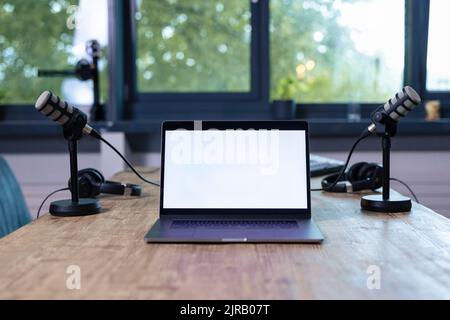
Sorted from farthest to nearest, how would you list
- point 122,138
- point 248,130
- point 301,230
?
point 122,138, point 248,130, point 301,230

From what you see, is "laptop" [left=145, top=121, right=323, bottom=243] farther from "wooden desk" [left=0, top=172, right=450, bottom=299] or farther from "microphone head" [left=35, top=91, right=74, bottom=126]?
"microphone head" [left=35, top=91, right=74, bottom=126]

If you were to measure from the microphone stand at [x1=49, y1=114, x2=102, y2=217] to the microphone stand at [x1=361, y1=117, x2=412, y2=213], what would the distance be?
2.00 ft

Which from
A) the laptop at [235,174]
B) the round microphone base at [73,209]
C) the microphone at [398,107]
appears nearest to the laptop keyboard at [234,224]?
the laptop at [235,174]

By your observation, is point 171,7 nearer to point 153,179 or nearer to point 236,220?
point 153,179

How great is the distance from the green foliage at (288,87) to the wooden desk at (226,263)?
1.69 m

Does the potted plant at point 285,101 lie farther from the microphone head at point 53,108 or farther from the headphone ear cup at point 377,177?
the microphone head at point 53,108

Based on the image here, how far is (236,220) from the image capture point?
3.68 ft

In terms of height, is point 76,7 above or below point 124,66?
above

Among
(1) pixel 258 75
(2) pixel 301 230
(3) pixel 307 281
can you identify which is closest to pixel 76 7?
(1) pixel 258 75

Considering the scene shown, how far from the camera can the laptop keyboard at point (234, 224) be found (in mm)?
1064

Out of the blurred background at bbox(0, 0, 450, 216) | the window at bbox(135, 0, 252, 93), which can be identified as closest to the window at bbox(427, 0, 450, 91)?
the blurred background at bbox(0, 0, 450, 216)

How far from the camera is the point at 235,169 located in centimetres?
117

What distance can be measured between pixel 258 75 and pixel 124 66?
26.8 inches

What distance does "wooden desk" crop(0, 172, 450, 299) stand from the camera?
729 millimetres
